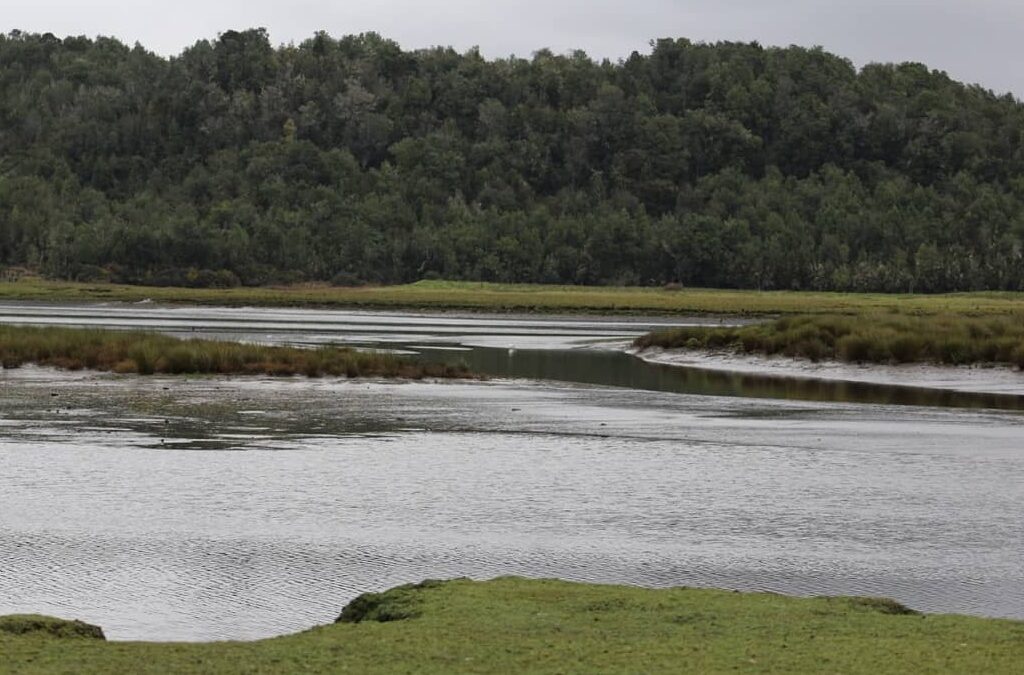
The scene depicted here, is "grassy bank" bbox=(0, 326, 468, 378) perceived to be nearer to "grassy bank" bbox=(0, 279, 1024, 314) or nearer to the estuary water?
the estuary water

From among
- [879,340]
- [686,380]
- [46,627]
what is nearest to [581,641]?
[46,627]

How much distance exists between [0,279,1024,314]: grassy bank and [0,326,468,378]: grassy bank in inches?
2377

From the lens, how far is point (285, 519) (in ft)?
70.5

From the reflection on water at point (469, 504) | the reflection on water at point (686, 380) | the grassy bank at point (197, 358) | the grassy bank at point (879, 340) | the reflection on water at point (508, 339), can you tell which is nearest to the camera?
the reflection on water at point (469, 504)

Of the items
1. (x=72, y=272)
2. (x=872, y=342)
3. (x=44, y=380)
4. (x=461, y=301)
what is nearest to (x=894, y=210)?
(x=461, y=301)

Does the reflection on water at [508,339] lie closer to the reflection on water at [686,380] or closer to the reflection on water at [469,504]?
the reflection on water at [686,380]

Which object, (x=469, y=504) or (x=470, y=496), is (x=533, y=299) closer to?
(x=470, y=496)

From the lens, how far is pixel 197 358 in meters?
48.9

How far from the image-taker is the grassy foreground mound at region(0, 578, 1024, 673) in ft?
39.0

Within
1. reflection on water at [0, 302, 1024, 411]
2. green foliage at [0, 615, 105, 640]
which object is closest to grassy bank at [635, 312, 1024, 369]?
reflection on water at [0, 302, 1024, 411]

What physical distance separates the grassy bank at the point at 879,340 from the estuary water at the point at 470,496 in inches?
399

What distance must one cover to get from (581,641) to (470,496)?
1088 centimetres

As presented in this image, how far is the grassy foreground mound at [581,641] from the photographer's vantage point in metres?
11.9

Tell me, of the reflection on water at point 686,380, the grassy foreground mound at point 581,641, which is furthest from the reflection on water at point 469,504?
the reflection on water at point 686,380
